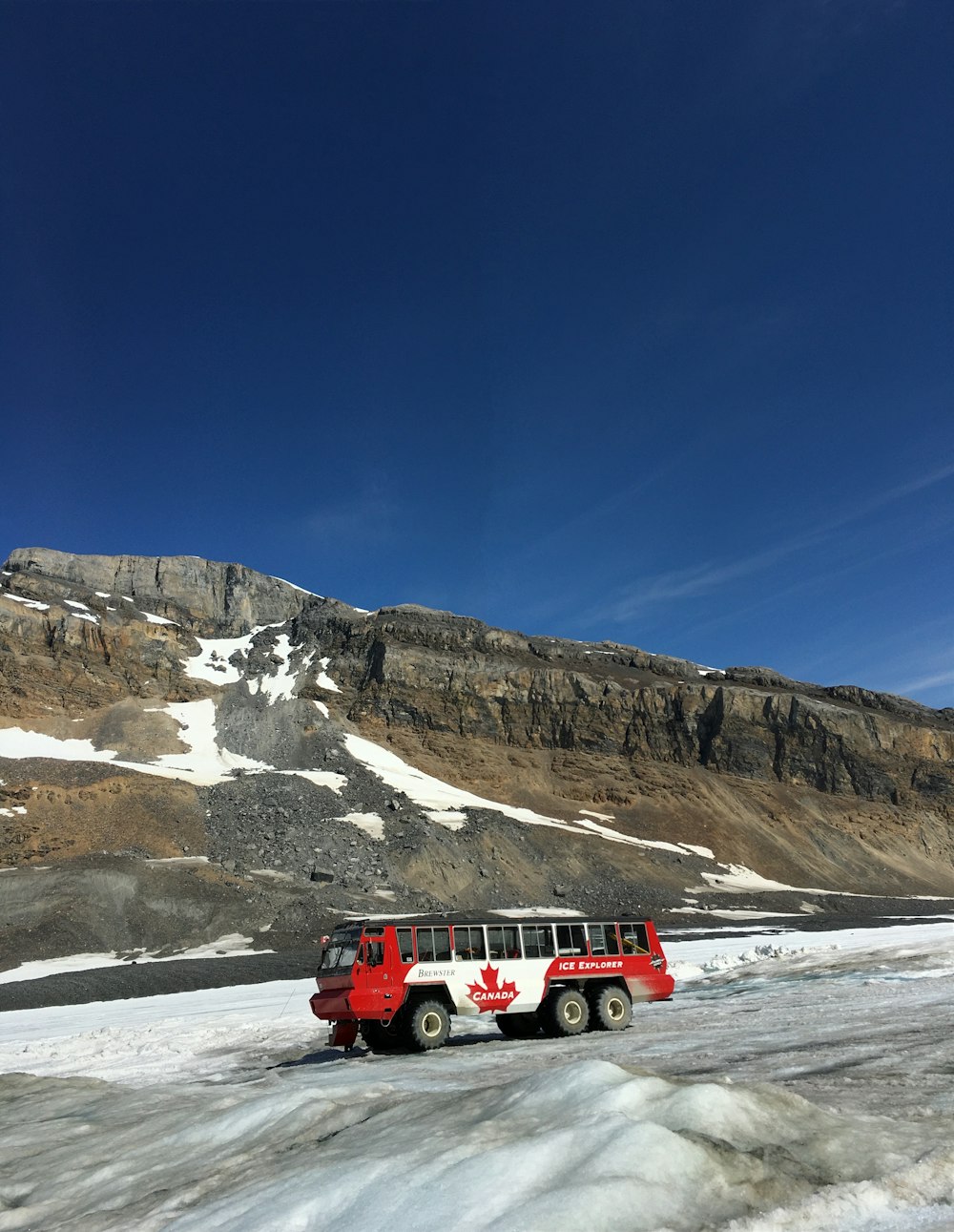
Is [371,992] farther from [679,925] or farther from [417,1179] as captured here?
[679,925]

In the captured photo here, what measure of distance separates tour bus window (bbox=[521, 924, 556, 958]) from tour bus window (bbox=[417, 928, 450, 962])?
5.48 ft

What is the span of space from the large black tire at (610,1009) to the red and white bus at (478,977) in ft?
0.07

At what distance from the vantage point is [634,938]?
17.6 meters

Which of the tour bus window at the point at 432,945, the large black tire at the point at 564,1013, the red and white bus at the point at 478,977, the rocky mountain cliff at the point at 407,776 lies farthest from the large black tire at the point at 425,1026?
the rocky mountain cliff at the point at 407,776

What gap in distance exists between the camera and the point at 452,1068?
12.9 meters

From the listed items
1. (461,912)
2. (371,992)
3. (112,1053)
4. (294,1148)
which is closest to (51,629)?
(461,912)

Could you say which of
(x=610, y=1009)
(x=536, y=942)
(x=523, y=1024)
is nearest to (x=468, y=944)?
(x=536, y=942)

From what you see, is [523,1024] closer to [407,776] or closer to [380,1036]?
[380,1036]

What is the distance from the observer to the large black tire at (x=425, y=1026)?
15.1 meters

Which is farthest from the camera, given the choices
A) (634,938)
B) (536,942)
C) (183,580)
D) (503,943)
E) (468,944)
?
(183,580)

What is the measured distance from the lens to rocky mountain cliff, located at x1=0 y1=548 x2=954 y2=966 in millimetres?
56031

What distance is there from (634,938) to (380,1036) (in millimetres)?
5933

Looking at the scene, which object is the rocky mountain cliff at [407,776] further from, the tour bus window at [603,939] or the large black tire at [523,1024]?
the tour bus window at [603,939]

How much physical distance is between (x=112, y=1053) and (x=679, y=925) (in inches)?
1827
